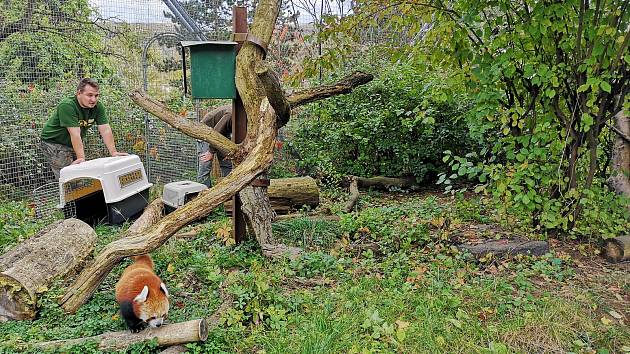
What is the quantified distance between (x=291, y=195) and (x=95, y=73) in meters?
4.16

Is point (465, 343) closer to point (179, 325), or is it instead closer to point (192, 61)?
point (179, 325)

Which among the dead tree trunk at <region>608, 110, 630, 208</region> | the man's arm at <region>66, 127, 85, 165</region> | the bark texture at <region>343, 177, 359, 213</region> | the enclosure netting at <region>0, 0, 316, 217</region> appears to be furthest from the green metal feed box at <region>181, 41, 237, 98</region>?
the dead tree trunk at <region>608, 110, 630, 208</region>

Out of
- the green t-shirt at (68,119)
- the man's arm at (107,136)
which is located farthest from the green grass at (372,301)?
the man's arm at (107,136)

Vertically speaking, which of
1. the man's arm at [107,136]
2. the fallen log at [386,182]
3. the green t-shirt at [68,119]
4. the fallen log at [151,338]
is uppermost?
the green t-shirt at [68,119]

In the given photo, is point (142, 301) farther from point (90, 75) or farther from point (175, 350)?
point (90, 75)

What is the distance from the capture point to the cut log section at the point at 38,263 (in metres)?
3.23

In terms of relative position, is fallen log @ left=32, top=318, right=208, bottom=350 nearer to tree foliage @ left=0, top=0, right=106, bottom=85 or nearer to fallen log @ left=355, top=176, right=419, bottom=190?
fallen log @ left=355, top=176, right=419, bottom=190

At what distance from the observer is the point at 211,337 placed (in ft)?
9.71

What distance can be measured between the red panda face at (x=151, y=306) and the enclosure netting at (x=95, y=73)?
4.25 m

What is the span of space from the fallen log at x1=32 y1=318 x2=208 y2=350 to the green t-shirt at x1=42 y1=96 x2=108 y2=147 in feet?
11.2

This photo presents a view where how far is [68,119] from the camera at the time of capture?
5621mm

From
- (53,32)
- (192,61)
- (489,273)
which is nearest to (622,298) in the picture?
(489,273)

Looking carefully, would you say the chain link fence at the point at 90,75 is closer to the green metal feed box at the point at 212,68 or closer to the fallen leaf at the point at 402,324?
the green metal feed box at the point at 212,68

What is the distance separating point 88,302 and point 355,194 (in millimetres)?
3989
